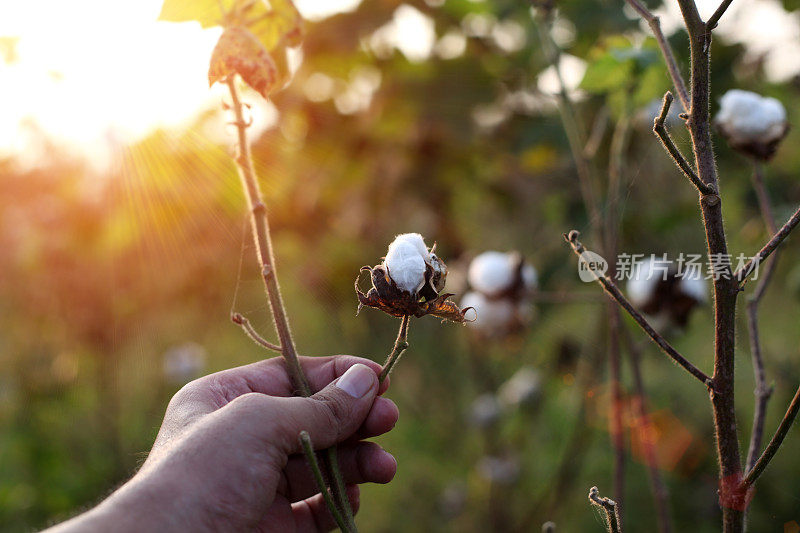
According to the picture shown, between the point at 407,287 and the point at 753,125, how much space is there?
68 cm

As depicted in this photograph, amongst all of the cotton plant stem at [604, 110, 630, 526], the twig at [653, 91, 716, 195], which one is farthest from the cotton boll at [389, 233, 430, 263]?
the cotton plant stem at [604, 110, 630, 526]

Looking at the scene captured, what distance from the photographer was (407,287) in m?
0.58

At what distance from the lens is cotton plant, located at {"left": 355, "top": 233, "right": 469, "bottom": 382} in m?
0.58

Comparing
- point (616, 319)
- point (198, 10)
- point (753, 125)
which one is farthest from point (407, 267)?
point (753, 125)

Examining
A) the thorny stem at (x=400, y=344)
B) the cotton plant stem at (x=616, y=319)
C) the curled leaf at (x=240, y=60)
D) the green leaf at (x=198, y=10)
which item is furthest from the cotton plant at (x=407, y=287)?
the cotton plant stem at (x=616, y=319)

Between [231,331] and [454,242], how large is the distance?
6.81 feet

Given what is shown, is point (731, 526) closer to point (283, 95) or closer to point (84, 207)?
point (283, 95)

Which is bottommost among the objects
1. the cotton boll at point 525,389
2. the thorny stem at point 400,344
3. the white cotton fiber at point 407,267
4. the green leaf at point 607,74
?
the cotton boll at point 525,389

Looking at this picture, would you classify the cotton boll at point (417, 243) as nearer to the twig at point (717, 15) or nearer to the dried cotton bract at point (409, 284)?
the dried cotton bract at point (409, 284)

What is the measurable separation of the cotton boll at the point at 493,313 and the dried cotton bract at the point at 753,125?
512 millimetres

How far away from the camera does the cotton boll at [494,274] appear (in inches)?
48.8

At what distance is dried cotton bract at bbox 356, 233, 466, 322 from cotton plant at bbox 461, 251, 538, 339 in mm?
631

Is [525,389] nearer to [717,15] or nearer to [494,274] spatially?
[494,274]

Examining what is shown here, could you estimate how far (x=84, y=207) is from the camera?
2854 mm
